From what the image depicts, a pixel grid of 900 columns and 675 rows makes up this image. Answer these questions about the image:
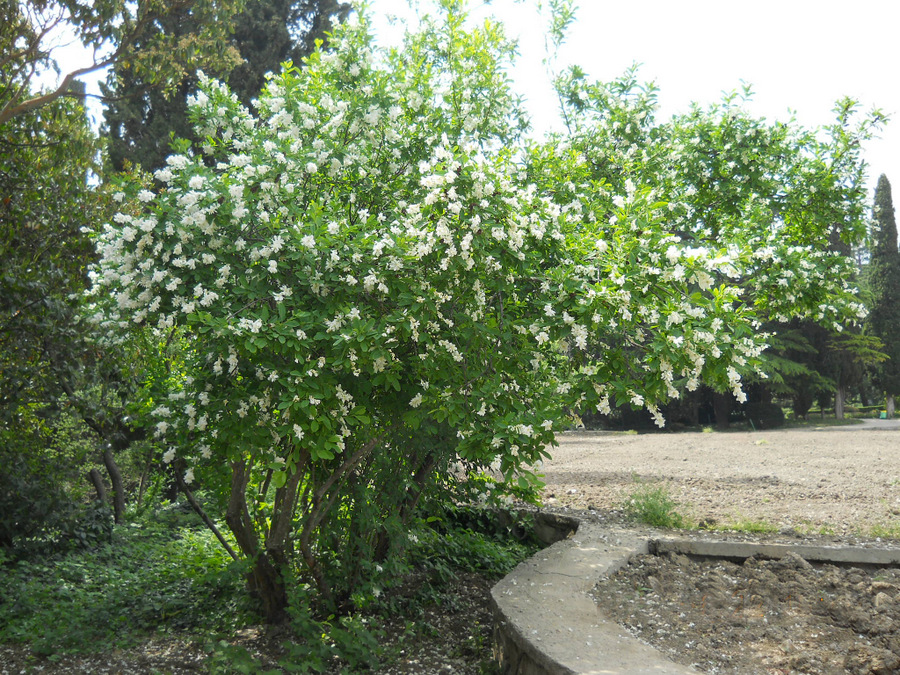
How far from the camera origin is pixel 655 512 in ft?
18.9

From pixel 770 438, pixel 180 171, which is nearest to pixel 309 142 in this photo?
pixel 180 171

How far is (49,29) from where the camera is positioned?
18.0 ft

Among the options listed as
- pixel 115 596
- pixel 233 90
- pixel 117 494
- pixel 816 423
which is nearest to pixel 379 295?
pixel 115 596

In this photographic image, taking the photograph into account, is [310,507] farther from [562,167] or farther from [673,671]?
[562,167]

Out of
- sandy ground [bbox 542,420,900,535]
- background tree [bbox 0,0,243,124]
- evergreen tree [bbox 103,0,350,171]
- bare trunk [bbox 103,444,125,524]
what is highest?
evergreen tree [bbox 103,0,350,171]

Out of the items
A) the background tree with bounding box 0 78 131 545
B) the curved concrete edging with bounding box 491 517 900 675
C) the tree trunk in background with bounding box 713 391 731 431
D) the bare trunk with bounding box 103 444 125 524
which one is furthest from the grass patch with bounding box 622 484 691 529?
the tree trunk in background with bounding box 713 391 731 431

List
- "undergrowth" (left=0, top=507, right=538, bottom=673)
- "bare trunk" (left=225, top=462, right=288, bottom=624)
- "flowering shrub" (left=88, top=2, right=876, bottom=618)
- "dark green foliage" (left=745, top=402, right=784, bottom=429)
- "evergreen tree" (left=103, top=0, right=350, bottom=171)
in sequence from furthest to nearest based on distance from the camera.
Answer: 1. "dark green foliage" (left=745, top=402, right=784, bottom=429)
2. "evergreen tree" (left=103, top=0, right=350, bottom=171)
3. "bare trunk" (left=225, top=462, right=288, bottom=624)
4. "undergrowth" (left=0, top=507, right=538, bottom=673)
5. "flowering shrub" (left=88, top=2, right=876, bottom=618)

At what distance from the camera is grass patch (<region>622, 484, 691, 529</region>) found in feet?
18.7

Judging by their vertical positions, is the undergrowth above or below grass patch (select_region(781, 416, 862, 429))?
below

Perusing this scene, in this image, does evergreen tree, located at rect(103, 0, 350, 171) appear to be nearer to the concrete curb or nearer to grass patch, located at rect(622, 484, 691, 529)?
grass patch, located at rect(622, 484, 691, 529)

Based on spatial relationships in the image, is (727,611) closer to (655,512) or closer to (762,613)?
(762,613)

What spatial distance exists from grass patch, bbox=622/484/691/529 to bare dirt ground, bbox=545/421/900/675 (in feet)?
0.55

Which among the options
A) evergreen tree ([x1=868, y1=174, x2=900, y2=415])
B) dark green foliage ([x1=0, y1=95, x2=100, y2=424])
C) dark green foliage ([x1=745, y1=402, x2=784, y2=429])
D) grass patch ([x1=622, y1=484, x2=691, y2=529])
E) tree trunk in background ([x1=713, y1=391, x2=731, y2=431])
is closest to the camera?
dark green foliage ([x1=0, y1=95, x2=100, y2=424])

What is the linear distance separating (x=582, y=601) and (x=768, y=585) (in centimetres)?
117
